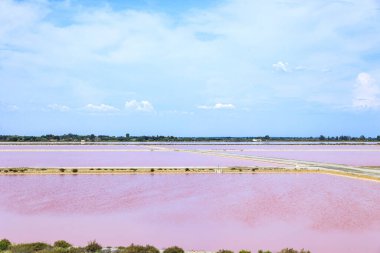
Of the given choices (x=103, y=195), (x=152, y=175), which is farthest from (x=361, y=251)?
(x=152, y=175)

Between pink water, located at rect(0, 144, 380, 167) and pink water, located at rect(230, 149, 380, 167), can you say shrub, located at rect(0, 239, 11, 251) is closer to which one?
pink water, located at rect(0, 144, 380, 167)

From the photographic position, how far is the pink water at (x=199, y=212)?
14476 mm

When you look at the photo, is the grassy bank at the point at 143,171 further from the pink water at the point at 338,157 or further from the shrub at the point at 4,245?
the shrub at the point at 4,245

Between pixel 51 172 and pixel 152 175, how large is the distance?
27.8ft

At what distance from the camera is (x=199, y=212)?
63.1ft

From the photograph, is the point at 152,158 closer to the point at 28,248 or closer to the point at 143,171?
the point at 143,171

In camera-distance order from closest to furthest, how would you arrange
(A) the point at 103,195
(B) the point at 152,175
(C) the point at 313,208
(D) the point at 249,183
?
1. (C) the point at 313,208
2. (A) the point at 103,195
3. (D) the point at 249,183
4. (B) the point at 152,175

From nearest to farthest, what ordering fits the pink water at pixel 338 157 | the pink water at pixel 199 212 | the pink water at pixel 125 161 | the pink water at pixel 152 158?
the pink water at pixel 199 212 → the pink water at pixel 125 161 → the pink water at pixel 152 158 → the pink water at pixel 338 157

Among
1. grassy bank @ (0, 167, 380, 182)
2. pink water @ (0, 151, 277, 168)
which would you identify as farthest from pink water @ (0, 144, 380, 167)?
grassy bank @ (0, 167, 380, 182)

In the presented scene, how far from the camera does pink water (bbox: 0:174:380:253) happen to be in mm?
14476

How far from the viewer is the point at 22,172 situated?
36.5 m

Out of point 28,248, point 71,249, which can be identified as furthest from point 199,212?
point 28,248

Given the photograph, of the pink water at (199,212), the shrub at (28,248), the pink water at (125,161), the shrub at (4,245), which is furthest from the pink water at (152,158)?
the shrub at (28,248)

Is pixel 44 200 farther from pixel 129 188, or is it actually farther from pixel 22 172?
pixel 22 172
